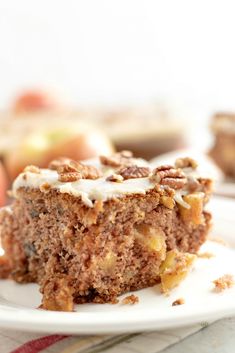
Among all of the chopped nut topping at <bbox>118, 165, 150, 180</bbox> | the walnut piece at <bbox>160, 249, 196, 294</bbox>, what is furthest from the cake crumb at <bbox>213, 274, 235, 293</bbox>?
the chopped nut topping at <bbox>118, 165, 150, 180</bbox>

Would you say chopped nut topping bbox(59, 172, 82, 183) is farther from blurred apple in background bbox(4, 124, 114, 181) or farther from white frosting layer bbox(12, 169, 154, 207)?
blurred apple in background bbox(4, 124, 114, 181)

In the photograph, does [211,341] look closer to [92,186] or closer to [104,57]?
[92,186]

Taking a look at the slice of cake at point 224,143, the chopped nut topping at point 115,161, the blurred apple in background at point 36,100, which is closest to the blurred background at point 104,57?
the blurred apple in background at point 36,100

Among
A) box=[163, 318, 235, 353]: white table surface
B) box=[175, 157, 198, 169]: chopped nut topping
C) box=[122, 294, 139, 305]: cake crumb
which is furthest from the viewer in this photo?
box=[175, 157, 198, 169]: chopped nut topping

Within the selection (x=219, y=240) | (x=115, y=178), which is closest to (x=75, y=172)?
(x=115, y=178)

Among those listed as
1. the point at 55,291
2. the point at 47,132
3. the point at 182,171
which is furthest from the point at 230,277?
the point at 47,132

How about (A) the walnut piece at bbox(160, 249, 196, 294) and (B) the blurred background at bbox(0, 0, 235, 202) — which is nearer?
(A) the walnut piece at bbox(160, 249, 196, 294)
